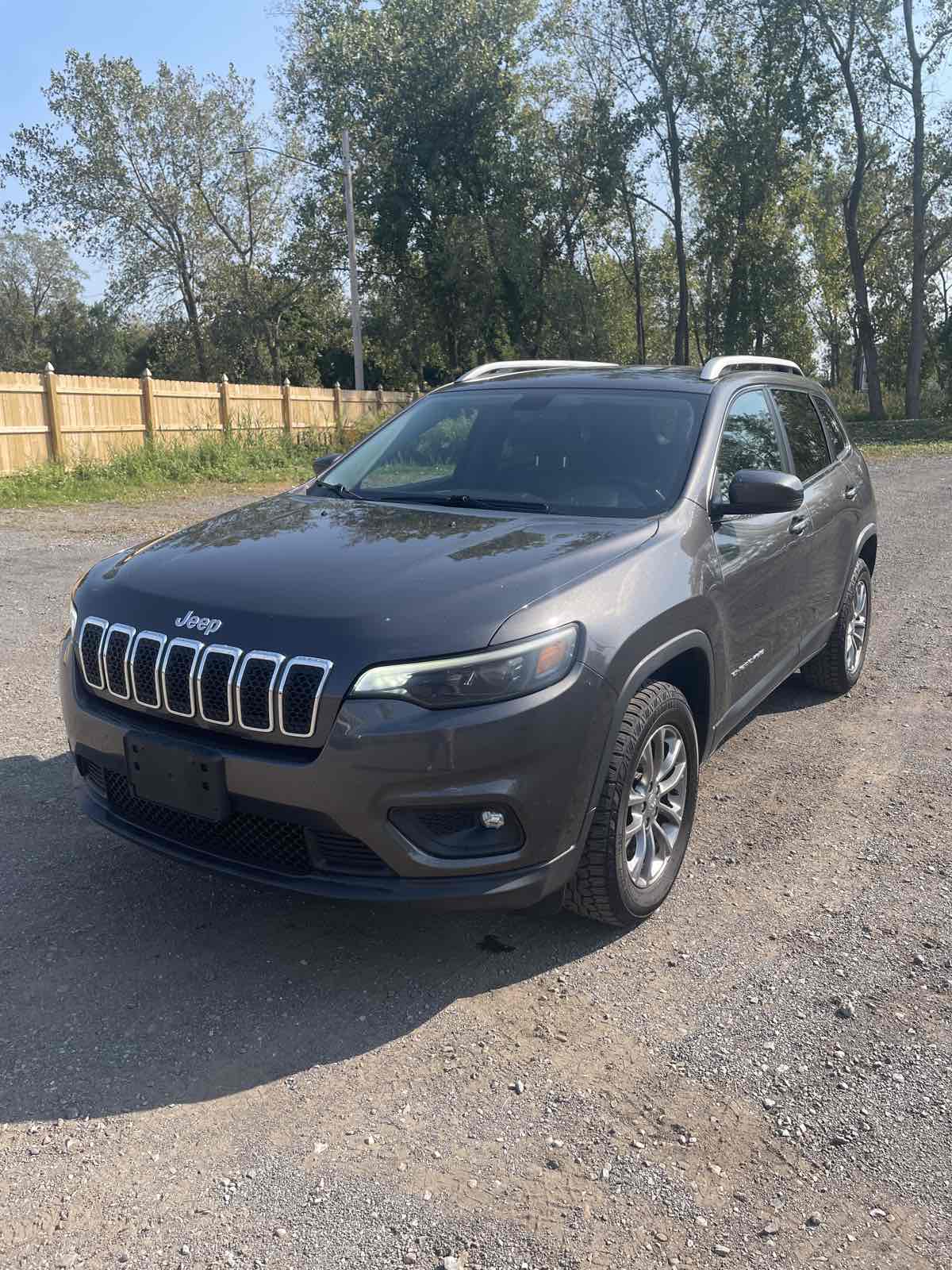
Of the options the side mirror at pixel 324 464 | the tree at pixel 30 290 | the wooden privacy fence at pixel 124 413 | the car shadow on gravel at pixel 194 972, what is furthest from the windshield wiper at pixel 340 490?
the tree at pixel 30 290

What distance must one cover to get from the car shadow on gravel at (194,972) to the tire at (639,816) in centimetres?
21

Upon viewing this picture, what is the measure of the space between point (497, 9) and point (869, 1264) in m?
40.0

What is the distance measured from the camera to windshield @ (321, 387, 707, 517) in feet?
13.3

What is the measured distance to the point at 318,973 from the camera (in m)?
3.25

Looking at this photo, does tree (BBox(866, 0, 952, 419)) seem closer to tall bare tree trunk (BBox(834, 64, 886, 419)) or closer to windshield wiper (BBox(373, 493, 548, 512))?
tall bare tree trunk (BBox(834, 64, 886, 419))

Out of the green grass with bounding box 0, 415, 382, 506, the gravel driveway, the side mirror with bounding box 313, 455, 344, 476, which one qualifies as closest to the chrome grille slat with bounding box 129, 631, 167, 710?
the gravel driveway

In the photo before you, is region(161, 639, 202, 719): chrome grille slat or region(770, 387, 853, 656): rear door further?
region(770, 387, 853, 656): rear door

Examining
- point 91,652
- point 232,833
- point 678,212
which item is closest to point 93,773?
point 91,652

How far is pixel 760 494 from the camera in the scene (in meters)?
3.87

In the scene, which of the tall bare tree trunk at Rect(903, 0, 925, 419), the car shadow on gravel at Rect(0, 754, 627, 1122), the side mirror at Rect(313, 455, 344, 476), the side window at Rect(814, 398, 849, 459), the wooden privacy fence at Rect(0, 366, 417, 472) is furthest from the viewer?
the tall bare tree trunk at Rect(903, 0, 925, 419)

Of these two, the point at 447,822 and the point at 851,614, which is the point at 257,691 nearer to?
the point at 447,822

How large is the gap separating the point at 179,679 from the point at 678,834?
5.79ft

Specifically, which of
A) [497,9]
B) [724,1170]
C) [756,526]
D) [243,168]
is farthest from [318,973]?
[243,168]

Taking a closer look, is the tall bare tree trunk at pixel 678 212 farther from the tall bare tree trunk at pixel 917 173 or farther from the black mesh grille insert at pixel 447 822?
the black mesh grille insert at pixel 447 822
